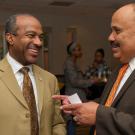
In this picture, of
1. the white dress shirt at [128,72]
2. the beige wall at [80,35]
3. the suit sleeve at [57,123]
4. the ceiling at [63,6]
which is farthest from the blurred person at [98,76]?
the beige wall at [80,35]

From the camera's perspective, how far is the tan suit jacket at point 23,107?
186cm

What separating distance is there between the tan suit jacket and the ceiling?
644 centimetres

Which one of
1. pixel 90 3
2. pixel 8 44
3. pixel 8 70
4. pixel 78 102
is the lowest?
pixel 78 102

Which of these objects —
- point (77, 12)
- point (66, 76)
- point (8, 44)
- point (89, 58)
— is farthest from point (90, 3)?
point (8, 44)

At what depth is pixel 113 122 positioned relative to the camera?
157 cm

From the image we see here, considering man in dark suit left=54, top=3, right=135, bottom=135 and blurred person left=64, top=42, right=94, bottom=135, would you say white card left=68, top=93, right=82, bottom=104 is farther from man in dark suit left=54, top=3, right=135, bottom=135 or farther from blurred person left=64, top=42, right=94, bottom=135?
blurred person left=64, top=42, right=94, bottom=135

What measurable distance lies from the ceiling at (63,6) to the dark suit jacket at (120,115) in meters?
6.87

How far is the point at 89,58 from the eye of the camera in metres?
10.9

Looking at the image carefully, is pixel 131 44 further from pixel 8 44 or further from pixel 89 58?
pixel 89 58

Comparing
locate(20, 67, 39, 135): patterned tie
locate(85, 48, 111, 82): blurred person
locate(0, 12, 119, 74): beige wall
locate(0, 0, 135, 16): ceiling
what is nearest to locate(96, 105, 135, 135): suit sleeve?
locate(20, 67, 39, 135): patterned tie

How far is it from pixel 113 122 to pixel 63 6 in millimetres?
7952

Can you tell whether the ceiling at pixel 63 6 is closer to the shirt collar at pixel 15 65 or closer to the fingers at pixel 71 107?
the shirt collar at pixel 15 65

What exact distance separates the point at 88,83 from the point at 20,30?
2.56 meters

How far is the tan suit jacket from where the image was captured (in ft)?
6.10
